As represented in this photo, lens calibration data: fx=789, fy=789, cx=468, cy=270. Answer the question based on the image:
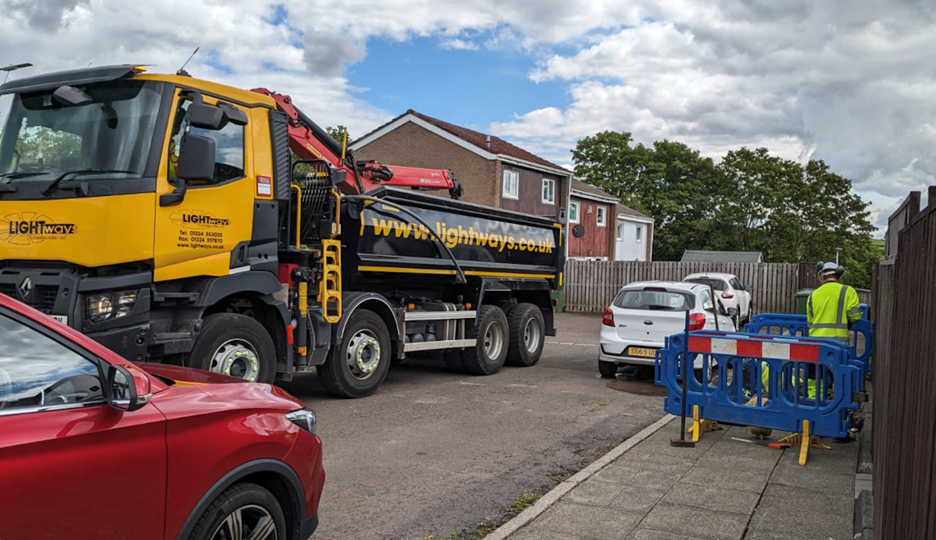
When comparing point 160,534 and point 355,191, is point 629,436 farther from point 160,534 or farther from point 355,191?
point 160,534

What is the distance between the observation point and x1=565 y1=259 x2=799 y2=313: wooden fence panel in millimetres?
27812

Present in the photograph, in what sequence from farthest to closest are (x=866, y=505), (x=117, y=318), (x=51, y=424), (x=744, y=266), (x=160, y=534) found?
1. (x=744, y=266)
2. (x=117, y=318)
3. (x=866, y=505)
4. (x=160, y=534)
5. (x=51, y=424)

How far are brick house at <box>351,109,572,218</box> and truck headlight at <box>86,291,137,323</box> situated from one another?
1092 inches

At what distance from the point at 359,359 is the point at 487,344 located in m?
3.30

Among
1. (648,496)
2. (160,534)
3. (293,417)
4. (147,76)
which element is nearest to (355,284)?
(147,76)

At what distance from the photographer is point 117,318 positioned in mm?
6824

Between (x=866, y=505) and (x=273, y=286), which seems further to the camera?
(x=273, y=286)

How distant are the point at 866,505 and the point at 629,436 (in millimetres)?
2837

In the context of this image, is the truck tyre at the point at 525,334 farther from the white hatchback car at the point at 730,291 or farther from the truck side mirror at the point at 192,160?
the white hatchback car at the point at 730,291

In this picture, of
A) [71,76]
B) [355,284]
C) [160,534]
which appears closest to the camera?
[160,534]

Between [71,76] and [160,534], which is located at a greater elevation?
[71,76]

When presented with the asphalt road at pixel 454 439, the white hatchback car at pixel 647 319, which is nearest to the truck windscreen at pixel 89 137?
the asphalt road at pixel 454 439

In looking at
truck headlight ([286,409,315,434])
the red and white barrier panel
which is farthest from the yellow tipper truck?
the red and white barrier panel

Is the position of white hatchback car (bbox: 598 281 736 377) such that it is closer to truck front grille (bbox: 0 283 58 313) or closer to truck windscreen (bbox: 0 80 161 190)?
truck windscreen (bbox: 0 80 161 190)
